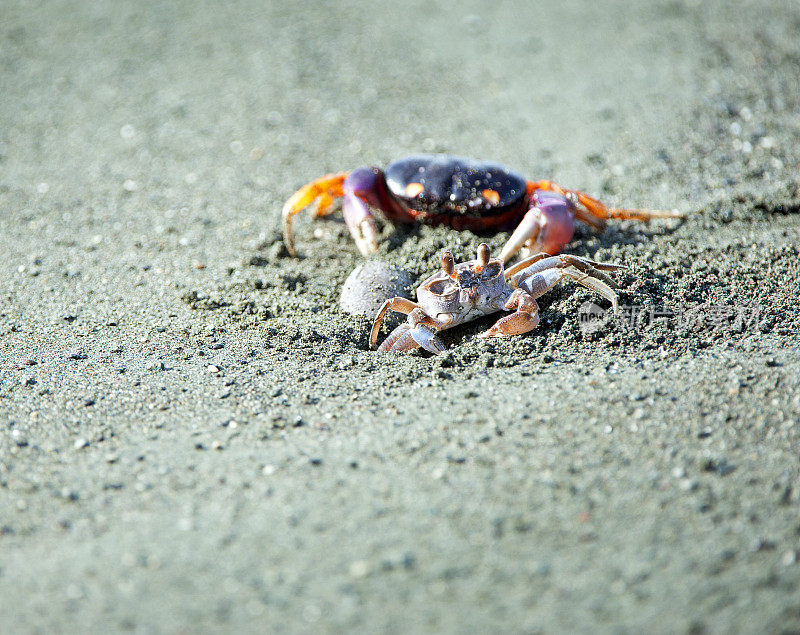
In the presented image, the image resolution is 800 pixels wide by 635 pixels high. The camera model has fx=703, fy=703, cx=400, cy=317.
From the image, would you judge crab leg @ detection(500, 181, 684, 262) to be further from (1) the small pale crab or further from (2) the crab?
(1) the small pale crab

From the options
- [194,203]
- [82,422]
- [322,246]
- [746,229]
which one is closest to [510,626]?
[82,422]

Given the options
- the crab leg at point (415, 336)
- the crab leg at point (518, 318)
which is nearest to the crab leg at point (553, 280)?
the crab leg at point (518, 318)

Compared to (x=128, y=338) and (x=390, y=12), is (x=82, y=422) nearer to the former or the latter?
(x=128, y=338)

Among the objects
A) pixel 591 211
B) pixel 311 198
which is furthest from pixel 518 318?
pixel 311 198

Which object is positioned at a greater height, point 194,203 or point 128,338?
point 194,203

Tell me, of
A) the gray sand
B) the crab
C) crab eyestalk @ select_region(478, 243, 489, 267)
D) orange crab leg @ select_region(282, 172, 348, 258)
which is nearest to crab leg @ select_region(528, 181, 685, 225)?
the crab

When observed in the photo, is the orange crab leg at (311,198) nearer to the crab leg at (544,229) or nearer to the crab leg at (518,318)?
the crab leg at (544,229)
